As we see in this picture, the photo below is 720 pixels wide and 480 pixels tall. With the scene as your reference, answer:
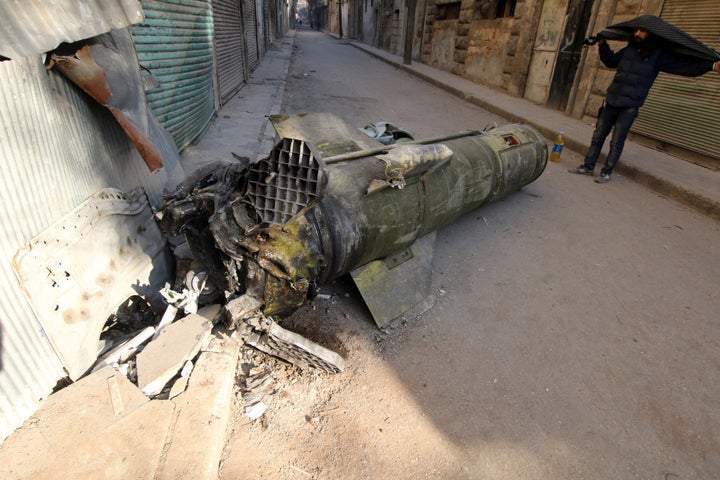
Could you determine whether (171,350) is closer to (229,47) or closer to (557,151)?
(557,151)

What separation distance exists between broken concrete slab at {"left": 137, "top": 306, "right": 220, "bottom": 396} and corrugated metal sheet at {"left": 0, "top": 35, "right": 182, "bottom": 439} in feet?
1.17

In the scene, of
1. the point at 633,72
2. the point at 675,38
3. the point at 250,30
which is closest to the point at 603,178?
the point at 633,72

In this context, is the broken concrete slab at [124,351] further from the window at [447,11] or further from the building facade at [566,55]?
the window at [447,11]

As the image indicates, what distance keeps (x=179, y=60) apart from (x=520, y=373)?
438 centimetres

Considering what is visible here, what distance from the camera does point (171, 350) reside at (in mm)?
1922

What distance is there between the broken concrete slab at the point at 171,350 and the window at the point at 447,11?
1388cm

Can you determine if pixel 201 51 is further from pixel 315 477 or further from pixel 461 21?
pixel 461 21

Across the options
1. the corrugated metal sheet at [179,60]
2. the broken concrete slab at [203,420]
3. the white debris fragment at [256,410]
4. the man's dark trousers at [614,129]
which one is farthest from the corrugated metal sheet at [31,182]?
the man's dark trousers at [614,129]

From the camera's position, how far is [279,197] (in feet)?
5.56

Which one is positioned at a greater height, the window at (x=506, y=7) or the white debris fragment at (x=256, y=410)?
the window at (x=506, y=7)

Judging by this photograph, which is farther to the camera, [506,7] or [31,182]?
[506,7]

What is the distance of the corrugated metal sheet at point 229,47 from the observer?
Result: 21.1ft

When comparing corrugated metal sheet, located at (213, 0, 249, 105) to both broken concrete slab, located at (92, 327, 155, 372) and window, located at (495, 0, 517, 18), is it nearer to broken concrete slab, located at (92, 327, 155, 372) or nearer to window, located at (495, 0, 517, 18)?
broken concrete slab, located at (92, 327, 155, 372)

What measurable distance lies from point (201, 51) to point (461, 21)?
9.69m
